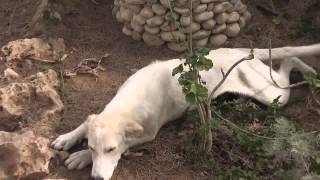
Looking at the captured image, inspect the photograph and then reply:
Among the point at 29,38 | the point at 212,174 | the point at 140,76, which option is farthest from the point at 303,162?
the point at 29,38

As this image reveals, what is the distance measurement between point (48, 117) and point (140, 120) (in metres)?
0.79

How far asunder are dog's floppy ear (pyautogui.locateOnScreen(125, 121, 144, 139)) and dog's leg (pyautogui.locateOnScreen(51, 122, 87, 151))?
1.40ft

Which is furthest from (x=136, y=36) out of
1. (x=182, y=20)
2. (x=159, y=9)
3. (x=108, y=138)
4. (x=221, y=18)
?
(x=108, y=138)

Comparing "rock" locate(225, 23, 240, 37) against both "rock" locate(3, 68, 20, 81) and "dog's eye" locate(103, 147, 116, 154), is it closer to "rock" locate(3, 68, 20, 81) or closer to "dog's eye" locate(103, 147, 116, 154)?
"rock" locate(3, 68, 20, 81)

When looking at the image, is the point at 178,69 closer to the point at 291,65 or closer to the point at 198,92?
the point at 198,92

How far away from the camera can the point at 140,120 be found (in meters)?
4.54

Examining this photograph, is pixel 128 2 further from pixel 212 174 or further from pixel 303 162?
pixel 303 162

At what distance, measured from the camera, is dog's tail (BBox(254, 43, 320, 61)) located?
5219 mm

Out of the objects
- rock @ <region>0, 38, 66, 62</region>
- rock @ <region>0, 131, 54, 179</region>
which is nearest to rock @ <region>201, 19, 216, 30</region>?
rock @ <region>0, 38, 66, 62</region>

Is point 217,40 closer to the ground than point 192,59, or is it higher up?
closer to the ground

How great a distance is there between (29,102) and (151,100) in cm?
100

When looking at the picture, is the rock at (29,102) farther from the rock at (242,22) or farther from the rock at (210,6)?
the rock at (242,22)

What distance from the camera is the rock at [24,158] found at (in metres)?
4.21

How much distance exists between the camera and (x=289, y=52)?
5.27m
